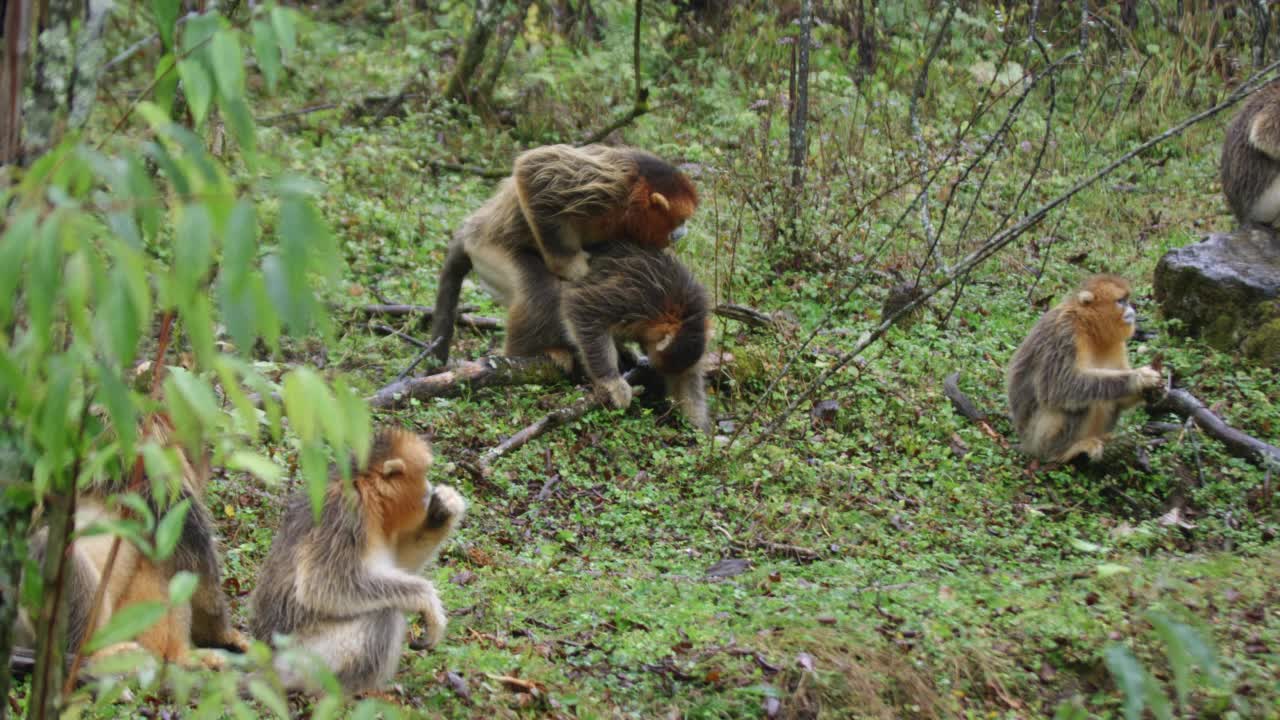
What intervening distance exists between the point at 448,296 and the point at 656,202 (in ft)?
5.49

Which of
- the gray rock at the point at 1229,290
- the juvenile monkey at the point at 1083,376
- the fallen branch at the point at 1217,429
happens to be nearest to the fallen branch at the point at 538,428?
the juvenile monkey at the point at 1083,376

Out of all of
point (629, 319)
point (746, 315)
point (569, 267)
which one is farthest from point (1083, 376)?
point (569, 267)

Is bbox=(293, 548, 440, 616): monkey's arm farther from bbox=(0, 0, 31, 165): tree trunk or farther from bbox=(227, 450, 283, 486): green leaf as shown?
bbox=(227, 450, 283, 486): green leaf

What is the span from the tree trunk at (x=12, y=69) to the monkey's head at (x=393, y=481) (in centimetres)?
215

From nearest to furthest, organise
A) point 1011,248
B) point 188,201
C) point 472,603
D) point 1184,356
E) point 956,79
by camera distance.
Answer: point 188,201
point 472,603
point 1184,356
point 1011,248
point 956,79

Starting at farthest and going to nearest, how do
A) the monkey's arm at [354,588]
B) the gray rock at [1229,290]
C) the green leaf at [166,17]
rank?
the gray rock at [1229,290], the monkey's arm at [354,588], the green leaf at [166,17]

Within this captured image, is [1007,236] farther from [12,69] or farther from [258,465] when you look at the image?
[258,465]

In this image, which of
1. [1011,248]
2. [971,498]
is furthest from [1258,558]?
[1011,248]

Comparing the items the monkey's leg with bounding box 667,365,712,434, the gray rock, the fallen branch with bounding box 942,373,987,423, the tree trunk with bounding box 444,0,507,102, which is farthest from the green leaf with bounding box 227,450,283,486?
the tree trunk with bounding box 444,0,507,102

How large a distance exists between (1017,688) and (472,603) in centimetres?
247

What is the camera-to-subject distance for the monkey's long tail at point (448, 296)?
855 centimetres

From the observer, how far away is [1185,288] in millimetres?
9750

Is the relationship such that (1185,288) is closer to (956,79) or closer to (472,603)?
(956,79)

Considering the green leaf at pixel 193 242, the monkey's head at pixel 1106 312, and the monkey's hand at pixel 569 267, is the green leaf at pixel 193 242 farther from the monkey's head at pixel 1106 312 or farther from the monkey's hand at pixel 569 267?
the monkey's head at pixel 1106 312
